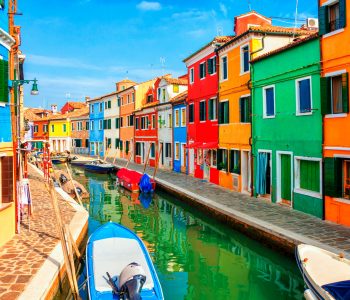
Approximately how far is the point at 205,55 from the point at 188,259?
642 inches

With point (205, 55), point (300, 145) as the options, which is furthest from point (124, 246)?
point (205, 55)

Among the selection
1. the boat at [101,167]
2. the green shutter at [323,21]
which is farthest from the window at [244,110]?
the boat at [101,167]

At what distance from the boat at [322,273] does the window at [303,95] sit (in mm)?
7380

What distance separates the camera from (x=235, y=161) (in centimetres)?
2105

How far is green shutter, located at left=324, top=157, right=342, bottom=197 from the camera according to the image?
42.3ft

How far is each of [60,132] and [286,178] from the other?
54725mm

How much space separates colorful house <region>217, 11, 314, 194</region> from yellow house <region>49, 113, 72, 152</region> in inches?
1821

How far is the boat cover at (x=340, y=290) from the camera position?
259 inches

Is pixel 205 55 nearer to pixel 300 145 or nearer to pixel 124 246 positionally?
pixel 300 145

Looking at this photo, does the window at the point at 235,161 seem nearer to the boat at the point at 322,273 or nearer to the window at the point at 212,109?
the window at the point at 212,109

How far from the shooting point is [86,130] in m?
→ 58.8

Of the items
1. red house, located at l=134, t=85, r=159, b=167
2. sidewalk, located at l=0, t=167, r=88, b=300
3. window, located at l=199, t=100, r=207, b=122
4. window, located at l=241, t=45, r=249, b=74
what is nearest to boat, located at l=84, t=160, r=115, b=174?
red house, located at l=134, t=85, r=159, b=167

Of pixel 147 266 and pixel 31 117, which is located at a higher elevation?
pixel 31 117

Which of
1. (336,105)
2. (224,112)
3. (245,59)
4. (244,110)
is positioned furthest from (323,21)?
(224,112)
